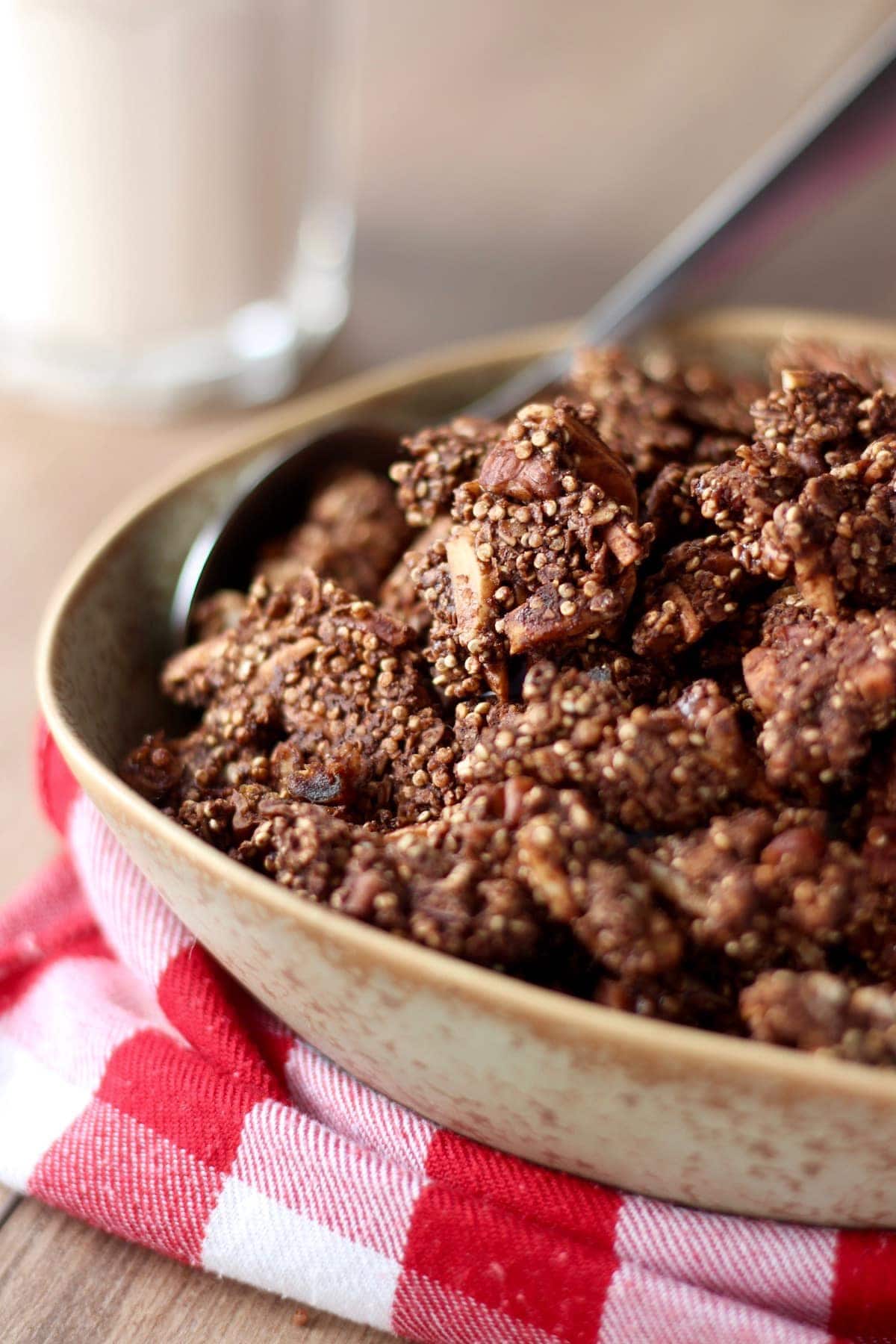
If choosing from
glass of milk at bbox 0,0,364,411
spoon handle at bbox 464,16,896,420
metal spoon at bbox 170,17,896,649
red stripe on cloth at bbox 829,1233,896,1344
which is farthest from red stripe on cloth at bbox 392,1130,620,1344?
glass of milk at bbox 0,0,364,411

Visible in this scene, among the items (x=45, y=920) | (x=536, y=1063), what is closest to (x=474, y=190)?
(x=45, y=920)

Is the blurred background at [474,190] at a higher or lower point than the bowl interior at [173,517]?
lower

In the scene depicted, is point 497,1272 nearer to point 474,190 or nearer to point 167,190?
point 167,190

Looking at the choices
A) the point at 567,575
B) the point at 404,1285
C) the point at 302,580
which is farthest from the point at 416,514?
the point at 404,1285

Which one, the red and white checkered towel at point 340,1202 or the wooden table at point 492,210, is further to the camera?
the wooden table at point 492,210

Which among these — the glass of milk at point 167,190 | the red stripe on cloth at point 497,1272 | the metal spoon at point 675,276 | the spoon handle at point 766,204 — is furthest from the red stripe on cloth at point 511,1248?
the glass of milk at point 167,190

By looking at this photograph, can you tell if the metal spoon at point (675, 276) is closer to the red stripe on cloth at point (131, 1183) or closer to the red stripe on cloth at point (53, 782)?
the red stripe on cloth at point (53, 782)
